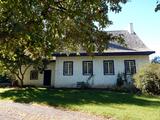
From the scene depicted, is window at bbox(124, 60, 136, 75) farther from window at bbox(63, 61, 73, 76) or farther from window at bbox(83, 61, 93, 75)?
window at bbox(63, 61, 73, 76)

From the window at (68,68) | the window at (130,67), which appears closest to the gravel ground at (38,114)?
the window at (68,68)

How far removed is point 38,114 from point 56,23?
474 cm

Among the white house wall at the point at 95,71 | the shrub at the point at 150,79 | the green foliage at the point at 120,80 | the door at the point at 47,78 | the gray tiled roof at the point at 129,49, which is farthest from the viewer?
the door at the point at 47,78

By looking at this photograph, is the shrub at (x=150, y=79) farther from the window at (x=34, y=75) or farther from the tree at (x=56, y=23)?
the window at (x=34, y=75)

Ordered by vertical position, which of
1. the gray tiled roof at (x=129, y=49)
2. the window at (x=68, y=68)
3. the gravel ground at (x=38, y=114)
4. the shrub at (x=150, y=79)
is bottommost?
the gravel ground at (x=38, y=114)

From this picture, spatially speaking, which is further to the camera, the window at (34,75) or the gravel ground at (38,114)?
the window at (34,75)

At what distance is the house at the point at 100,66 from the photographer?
32469 mm

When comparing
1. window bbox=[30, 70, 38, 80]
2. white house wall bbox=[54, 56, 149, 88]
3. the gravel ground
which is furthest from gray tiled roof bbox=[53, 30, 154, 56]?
the gravel ground

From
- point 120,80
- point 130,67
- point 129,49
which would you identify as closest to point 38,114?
point 120,80

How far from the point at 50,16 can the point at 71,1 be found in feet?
4.20

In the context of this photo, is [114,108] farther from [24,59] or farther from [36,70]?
[36,70]

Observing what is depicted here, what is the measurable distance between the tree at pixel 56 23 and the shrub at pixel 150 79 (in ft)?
37.3

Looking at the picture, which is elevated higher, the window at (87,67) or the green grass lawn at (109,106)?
the window at (87,67)

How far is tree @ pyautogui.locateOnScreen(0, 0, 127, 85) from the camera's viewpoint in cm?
1214
